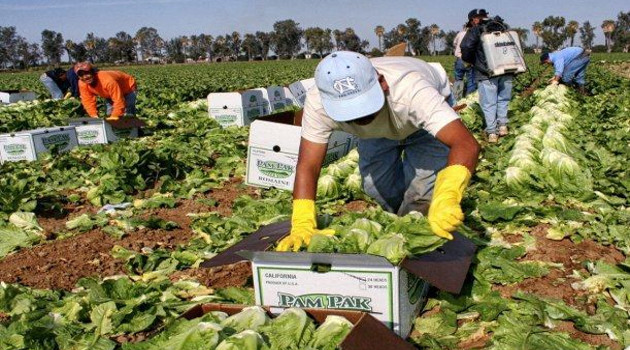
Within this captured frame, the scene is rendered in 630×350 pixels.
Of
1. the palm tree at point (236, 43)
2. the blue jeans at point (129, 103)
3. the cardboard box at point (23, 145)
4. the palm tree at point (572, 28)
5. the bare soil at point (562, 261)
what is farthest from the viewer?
the palm tree at point (236, 43)

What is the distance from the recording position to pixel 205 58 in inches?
5551

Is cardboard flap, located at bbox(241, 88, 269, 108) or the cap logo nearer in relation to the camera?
the cap logo

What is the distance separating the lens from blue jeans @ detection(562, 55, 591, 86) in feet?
46.3

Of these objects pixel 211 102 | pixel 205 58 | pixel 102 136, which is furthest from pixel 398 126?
pixel 205 58

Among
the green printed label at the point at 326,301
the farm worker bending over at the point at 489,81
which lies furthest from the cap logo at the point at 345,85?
the farm worker bending over at the point at 489,81

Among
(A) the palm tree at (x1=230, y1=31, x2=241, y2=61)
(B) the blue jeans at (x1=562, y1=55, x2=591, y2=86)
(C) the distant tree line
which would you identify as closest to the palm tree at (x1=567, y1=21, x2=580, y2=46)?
(C) the distant tree line

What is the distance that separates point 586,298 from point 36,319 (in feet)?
11.3

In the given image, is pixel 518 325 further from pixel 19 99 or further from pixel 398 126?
pixel 19 99

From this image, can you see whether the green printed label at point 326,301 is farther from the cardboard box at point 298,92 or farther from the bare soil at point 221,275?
the cardboard box at point 298,92

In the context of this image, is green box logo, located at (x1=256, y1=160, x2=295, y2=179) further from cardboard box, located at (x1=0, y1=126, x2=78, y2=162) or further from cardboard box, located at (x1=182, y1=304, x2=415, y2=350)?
cardboard box, located at (x1=0, y1=126, x2=78, y2=162)

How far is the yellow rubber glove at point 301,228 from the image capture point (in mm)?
3162

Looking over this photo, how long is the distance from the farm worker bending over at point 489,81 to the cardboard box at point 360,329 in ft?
22.7

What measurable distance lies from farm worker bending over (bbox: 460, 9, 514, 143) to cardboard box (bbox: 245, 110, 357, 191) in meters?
3.69

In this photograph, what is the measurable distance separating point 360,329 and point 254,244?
1150 mm
